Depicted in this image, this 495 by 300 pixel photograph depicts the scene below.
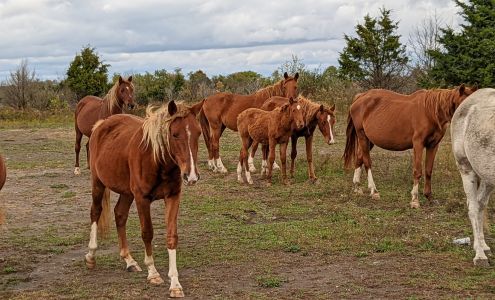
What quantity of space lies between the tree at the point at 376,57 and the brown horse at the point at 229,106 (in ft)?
60.3

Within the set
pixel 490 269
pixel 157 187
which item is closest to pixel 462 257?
pixel 490 269

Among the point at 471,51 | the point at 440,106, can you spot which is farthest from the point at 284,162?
the point at 471,51

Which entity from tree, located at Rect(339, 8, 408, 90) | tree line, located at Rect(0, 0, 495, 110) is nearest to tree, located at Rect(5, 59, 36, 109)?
tree line, located at Rect(0, 0, 495, 110)

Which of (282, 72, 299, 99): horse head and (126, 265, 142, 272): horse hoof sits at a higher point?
(282, 72, 299, 99): horse head

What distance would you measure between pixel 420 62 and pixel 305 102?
2664 cm

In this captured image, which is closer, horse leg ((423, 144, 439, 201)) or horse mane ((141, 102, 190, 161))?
horse mane ((141, 102, 190, 161))

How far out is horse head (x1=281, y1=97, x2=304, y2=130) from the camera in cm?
1163

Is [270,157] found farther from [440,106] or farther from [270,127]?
[440,106]

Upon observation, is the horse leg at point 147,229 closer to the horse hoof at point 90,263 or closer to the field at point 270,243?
the field at point 270,243

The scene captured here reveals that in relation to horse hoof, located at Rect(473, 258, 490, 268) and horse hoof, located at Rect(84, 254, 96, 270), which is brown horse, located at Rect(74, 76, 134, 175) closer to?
horse hoof, located at Rect(84, 254, 96, 270)

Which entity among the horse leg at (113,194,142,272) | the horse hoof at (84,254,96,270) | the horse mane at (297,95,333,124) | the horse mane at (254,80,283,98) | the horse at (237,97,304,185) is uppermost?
the horse mane at (254,80,283,98)

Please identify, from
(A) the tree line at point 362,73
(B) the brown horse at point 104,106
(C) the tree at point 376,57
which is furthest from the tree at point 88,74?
(B) the brown horse at point 104,106

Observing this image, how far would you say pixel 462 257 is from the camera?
21.4ft

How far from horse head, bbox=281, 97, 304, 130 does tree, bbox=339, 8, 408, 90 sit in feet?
69.1
